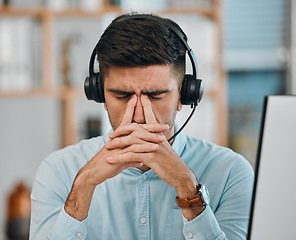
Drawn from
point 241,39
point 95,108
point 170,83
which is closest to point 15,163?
point 95,108

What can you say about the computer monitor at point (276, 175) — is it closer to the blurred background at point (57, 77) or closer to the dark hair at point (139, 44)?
the dark hair at point (139, 44)

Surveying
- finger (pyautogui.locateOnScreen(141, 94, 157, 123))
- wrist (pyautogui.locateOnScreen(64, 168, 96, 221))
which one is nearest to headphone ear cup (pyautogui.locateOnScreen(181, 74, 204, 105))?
finger (pyautogui.locateOnScreen(141, 94, 157, 123))

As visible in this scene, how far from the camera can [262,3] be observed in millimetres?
3164

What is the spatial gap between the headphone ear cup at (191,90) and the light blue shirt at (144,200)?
18cm

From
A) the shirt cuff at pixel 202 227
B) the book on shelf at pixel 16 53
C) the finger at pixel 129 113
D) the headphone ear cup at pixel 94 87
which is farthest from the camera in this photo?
the book on shelf at pixel 16 53

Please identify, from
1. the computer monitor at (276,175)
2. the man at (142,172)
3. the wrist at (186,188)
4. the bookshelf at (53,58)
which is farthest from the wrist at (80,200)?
the bookshelf at (53,58)

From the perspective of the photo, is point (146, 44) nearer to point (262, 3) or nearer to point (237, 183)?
point (237, 183)

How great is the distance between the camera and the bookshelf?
8.80ft

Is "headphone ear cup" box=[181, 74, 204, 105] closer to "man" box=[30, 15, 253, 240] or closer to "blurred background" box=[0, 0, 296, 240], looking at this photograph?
"man" box=[30, 15, 253, 240]

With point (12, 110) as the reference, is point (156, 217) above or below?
below

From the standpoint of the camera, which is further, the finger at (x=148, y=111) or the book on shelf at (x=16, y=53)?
the book on shelf at (x=16, y=53)

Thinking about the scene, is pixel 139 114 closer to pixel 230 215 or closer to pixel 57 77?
pixel 230 215

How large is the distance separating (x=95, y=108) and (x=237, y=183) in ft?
5.62

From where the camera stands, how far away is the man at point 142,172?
3.48 feet
